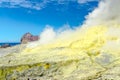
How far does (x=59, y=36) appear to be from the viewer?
78.6 m

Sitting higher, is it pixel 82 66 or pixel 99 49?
pixel 99 49

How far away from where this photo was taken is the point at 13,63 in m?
64.4

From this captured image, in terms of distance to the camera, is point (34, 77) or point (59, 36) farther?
point (59, 36)

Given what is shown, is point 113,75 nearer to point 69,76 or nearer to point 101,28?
point 69,76

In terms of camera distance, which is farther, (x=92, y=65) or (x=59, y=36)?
(x=59, y=36)

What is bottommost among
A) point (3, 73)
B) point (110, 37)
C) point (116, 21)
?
point (3, 73)

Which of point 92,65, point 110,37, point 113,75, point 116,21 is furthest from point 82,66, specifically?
point 116,21

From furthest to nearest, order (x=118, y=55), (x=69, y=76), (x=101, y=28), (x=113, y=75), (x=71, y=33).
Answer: (x=71, y=33) → (x=101, y=28) → (x=118, y=55) → (x=69, y=76) → (x=113, y=75)

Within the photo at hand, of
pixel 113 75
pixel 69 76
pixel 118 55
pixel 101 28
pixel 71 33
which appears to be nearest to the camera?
pixel 113 75

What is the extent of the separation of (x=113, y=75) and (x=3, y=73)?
21697 millimetres

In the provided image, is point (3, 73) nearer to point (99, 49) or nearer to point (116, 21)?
point (99, 49)

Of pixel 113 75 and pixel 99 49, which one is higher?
pixel 99 49

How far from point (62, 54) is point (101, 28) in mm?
11548

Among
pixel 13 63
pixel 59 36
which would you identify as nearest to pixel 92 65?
pixel 13 63
